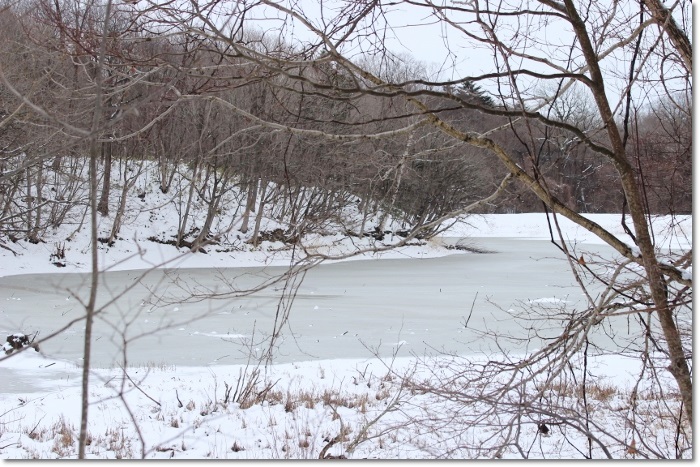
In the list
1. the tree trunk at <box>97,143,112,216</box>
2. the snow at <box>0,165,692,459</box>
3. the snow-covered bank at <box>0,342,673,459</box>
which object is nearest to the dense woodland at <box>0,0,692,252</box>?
the snow at <box>0,165,692,459</box>

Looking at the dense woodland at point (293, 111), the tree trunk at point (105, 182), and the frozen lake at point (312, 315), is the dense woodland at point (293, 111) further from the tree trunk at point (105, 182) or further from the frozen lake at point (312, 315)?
the tree trunk at point (105, 182)

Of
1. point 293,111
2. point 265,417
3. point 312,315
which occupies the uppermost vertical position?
Result: point 293,111

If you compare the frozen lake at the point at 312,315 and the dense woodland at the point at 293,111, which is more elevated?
the dense woodland at the point at 293,111

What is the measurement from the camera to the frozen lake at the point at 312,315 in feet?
29.7

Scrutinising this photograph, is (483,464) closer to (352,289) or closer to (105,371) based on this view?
(105,371)

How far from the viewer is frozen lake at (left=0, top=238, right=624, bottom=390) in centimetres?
905

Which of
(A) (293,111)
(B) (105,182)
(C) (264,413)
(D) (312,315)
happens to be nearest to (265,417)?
(C) (264,413)

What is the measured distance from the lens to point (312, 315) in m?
12.1

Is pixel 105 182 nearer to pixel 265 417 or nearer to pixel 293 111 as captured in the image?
pixel 265 417

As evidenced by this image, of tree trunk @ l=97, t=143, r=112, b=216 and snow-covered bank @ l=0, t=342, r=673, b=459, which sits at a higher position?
tree trunk @ l=97, t=143, r=112, b=216

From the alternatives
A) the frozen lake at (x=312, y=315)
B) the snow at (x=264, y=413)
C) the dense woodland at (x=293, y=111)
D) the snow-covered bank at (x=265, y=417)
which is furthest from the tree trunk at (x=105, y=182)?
the snow-covered bank at (x=265, y=417)

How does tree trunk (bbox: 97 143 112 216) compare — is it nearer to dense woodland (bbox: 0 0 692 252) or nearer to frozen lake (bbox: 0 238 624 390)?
frozen lake (bbox: 0 238 624 390)

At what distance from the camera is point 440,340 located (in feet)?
32.8

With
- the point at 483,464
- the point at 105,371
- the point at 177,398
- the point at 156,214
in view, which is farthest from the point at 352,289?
the point at 483,464
